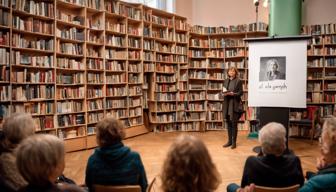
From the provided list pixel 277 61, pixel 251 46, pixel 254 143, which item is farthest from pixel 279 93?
pixel 254 143

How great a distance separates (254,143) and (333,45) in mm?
3536

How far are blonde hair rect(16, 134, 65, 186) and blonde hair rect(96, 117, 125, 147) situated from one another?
30.1 inches

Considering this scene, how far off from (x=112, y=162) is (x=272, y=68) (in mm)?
4109

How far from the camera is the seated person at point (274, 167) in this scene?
2201 millimetres

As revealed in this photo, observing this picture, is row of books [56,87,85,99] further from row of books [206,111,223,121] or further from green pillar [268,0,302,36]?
green pillar [268,0,302,36]

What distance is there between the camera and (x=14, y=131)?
231 centimetres

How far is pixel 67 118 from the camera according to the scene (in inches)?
247

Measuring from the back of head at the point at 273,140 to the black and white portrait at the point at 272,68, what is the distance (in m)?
3.35

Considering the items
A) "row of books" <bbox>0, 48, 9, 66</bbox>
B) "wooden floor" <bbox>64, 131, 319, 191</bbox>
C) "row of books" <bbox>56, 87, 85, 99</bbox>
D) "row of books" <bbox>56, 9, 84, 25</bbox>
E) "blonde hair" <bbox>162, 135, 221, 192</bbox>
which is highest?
"row of books" <bbox>56, 9, 84, 25</bbox>

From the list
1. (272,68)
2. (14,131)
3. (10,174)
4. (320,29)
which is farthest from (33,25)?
(320,29)

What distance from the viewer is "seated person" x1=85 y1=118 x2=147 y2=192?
2256mm

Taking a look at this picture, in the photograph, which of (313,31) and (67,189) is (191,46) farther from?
(67,189)

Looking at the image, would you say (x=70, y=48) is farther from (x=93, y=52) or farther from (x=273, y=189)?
(x=273, y=189)

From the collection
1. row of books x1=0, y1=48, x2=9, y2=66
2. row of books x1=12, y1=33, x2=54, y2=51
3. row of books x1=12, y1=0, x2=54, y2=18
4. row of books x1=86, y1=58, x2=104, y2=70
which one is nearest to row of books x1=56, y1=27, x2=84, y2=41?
row of books x1=12, y1=33, x2=54, y2=51
